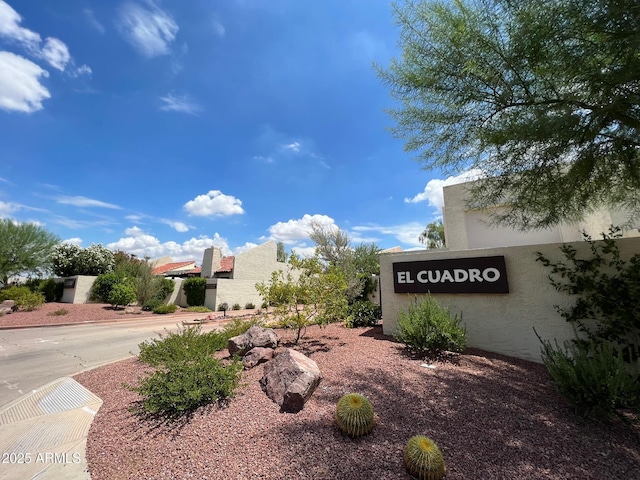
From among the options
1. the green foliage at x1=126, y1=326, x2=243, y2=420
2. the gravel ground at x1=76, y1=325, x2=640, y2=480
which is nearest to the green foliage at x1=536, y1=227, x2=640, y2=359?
the gravel ground at x1=76, y1=325, x2=640, y2=480

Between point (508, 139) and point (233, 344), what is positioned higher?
point (508, 139)

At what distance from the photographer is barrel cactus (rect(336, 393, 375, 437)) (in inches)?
115

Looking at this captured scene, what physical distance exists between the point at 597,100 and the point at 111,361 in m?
10.5

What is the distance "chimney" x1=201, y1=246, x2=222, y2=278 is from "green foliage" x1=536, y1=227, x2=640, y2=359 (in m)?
24.3

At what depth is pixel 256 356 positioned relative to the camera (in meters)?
5.22

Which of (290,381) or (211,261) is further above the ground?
(211,261)

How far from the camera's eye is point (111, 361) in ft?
22.5

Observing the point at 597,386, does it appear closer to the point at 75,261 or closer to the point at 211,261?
the point at 211,261

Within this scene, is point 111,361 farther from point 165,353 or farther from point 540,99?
point 540,99

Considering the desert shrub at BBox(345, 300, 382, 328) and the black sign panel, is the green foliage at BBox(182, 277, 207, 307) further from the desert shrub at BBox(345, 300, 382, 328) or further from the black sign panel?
the black sign panel

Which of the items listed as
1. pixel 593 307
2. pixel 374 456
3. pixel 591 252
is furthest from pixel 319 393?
pixel 591 252

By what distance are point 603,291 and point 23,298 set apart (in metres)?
23.8

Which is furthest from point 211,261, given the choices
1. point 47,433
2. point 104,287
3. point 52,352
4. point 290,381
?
point 290,381

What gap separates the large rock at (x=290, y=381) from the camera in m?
3.53
